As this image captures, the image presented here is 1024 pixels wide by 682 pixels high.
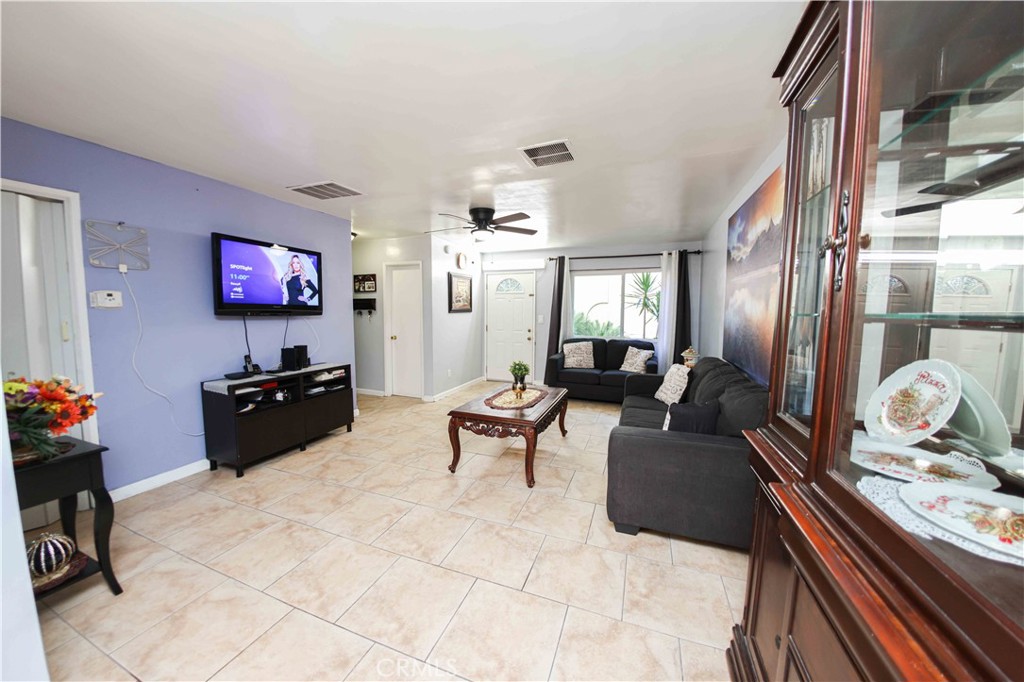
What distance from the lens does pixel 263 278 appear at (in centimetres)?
330

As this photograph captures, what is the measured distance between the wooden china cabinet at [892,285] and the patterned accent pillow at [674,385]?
2687 mm

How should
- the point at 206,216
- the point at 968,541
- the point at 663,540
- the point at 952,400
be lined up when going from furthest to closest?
1. the point at 206,216
2. the point at 663,540
3. the point at 952,400
4. the point at 968,541

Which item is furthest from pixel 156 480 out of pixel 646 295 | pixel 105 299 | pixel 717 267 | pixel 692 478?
pixel 646 295

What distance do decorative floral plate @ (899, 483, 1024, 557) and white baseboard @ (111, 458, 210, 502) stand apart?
13.2ft

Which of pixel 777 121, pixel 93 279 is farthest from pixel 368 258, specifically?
pixel 777 121

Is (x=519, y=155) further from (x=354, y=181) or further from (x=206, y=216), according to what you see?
(x=206, y=216)

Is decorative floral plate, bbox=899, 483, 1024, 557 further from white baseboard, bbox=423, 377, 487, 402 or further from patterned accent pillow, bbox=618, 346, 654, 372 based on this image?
white baseboard, bbox=423, 377, 487, 402

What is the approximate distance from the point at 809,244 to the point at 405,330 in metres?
5.03

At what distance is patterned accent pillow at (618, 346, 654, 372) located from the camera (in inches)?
208

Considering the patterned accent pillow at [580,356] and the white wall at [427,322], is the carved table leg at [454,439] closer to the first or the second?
the white wall at [427,322]

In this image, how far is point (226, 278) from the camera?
3.03 meters

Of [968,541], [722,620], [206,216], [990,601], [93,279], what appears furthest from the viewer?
[206,216]

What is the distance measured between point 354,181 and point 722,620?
3.69m

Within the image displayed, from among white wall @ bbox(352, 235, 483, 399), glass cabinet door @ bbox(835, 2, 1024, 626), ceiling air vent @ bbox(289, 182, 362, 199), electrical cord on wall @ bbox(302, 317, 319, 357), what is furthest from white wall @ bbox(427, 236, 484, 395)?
glass cabinet door @ bbox(835, 2, 1024, 626)
